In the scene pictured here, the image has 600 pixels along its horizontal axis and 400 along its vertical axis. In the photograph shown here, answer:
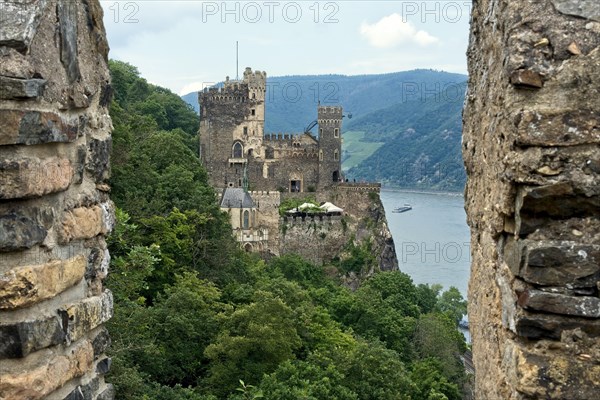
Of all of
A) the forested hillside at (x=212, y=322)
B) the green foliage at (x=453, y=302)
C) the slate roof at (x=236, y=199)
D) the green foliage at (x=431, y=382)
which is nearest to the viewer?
the forested hillside at (x=212, y=322)

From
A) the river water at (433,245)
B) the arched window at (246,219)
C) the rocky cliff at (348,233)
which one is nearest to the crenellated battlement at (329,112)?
the rocky cliff at (348,233)

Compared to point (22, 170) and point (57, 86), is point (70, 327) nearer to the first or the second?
point (22, 170)

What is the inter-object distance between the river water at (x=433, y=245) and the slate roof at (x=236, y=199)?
26846mm

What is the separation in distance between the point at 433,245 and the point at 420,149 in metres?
28.7

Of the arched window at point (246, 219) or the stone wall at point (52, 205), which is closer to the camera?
the stone wall at point (52, 205)

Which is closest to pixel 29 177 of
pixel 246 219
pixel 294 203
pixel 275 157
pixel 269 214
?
pixel 246 219

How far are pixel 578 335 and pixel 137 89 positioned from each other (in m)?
52.8

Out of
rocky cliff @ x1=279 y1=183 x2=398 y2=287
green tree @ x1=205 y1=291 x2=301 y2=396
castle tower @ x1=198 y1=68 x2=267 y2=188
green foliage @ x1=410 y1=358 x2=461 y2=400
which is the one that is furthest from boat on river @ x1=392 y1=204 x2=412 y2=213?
green tree @ x1=205 y1=291 x2=301 y2=396

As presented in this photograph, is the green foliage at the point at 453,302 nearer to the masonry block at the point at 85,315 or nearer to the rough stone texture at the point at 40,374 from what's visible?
the masonry block at the point at 85,315

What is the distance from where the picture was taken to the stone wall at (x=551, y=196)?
3.62 metres

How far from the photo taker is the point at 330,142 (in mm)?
54688

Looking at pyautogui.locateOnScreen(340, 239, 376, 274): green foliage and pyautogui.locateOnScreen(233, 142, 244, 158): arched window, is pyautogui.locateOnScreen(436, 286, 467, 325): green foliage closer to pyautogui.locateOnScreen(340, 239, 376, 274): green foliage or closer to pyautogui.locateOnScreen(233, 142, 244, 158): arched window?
pyautogui.locateOnScreen(340, 239, 376, 274): green foliage

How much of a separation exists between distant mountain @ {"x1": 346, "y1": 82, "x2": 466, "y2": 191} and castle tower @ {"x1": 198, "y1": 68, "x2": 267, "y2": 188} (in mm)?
44890

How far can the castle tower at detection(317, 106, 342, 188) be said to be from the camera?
178ft
